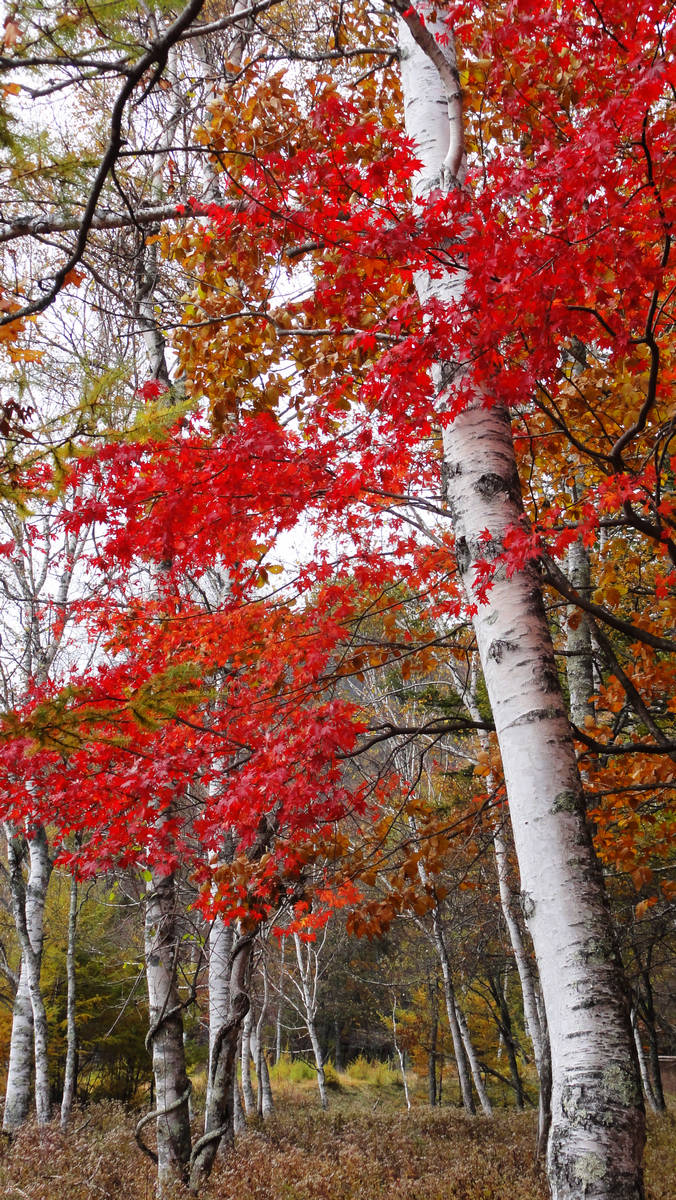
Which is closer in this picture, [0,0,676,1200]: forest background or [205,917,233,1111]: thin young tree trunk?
[0,0,676,1200]: forest background

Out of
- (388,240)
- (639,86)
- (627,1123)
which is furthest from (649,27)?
(627,1123)

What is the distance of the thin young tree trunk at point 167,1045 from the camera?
16.8 feet

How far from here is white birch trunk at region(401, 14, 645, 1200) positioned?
170 cm

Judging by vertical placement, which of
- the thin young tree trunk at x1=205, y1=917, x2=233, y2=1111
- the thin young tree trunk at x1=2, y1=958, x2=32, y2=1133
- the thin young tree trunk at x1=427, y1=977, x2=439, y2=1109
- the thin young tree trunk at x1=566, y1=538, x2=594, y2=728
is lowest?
the thin young tree trunk at x1=427, y1=977, x2=439, y2=1109

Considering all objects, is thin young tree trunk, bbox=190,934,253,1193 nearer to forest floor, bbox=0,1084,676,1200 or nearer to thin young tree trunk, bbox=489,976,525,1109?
forest floor, bbox=0,1084,676,1200

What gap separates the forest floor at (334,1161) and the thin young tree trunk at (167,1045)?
0.89ft

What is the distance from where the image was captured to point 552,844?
1970 mm

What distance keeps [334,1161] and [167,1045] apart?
13.3 feet

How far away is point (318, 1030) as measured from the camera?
2227cm

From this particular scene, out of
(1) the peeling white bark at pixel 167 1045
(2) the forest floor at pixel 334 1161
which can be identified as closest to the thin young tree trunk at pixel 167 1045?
(1) the peeling white bark at pixel 167 1045

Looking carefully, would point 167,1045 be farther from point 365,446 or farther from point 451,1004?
point 451,1004

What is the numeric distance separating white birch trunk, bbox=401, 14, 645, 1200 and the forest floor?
12.4ft

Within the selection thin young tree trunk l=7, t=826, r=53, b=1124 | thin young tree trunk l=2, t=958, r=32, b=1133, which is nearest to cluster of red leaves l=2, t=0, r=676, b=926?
thin young tree trunk l=7, t=826, r=53, b=1124

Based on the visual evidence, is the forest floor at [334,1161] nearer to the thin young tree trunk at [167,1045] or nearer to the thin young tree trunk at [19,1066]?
the thin young tree trunk at [167,1045]
